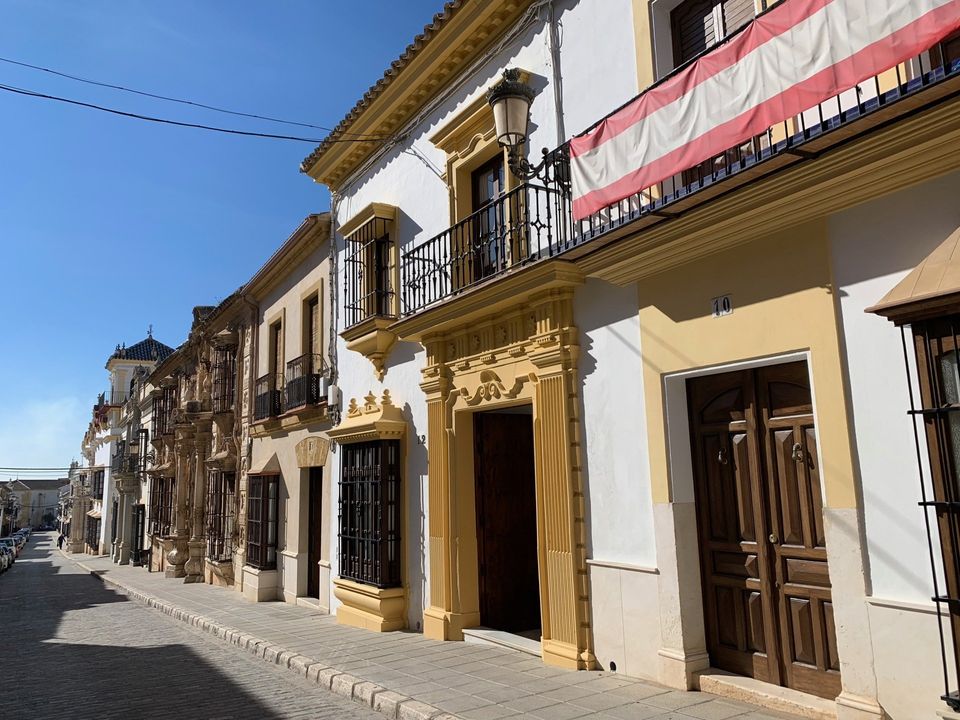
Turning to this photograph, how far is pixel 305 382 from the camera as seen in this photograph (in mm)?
12367

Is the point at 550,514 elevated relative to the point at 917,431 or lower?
lower

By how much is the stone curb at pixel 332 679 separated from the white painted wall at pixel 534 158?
5.55ft

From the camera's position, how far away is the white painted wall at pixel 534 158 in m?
6.11

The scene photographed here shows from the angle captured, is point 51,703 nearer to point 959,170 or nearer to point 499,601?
point 499,601

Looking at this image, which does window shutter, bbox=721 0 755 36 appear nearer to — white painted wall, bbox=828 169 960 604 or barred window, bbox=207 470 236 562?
white painted wall, bbox=828 169 960 604

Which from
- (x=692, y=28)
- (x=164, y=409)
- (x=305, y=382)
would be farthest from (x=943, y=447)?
(x=164, y=409)

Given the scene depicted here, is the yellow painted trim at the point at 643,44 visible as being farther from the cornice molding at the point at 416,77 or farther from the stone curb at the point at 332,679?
the stone curb at the point at 332,679

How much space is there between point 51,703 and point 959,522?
7.44 m

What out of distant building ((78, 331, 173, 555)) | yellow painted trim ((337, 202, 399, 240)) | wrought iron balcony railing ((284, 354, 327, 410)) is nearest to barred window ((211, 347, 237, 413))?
wrought iron balcony railing ((284, 354, 327, 410))

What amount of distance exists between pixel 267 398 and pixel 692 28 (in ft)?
35.3

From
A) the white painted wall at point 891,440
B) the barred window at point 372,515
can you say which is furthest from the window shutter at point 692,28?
the barred window at point 372,515

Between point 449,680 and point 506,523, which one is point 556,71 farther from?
point 449,680

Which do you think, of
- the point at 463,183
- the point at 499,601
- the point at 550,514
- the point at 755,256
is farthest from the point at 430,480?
the point at 755,256

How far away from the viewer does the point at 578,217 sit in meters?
6.02
